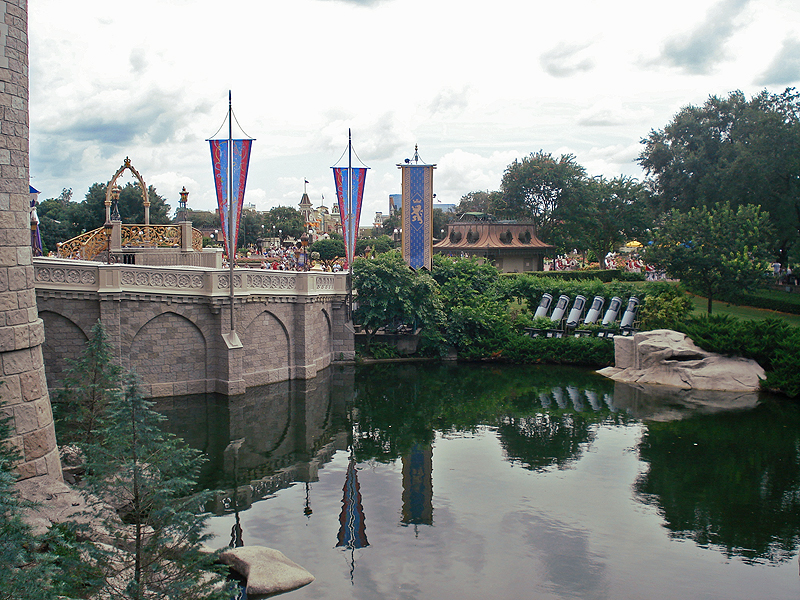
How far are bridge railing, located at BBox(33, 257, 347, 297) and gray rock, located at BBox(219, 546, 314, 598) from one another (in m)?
13.4

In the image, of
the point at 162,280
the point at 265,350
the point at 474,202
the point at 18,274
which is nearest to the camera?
the point at 18,274

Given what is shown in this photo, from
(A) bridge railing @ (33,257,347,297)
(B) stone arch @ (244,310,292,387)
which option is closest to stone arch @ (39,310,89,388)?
(A) bridge railing @ (33,257,347,297)

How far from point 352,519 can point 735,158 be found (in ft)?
127

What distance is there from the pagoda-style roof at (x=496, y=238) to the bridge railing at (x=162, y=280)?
2789 cm

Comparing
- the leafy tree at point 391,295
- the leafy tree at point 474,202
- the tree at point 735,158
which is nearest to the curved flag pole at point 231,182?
the leafy tree at point 391,295

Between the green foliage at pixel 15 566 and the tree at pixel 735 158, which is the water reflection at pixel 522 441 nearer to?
the green foliage at pixel 15 566

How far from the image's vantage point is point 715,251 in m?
33.9

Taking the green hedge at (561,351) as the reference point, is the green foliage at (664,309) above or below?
above

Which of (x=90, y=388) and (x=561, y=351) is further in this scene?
(x=561, y=351)

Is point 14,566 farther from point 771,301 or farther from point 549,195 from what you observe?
point 549,195

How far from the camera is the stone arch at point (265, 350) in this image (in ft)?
89.4

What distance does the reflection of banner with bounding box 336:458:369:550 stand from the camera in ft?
47.6

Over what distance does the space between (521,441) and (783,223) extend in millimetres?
28980

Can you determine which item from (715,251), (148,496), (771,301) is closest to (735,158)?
(771,301)
